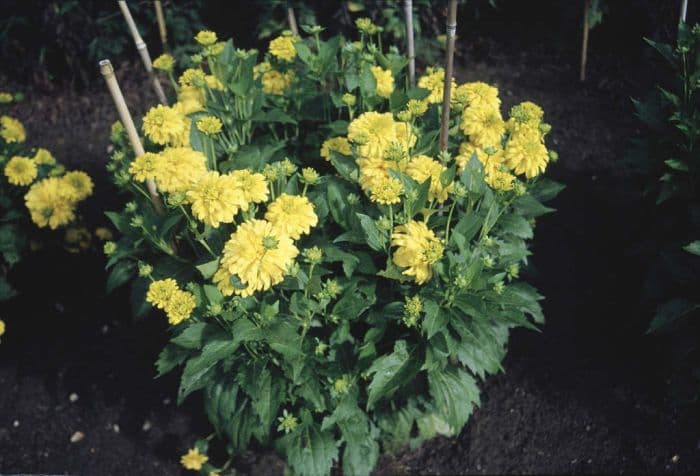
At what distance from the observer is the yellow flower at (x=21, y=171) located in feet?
10.2

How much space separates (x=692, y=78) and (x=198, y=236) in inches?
84.6

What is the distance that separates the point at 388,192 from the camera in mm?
2076

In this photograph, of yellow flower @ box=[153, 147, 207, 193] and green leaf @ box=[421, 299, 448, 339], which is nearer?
green leaf @ box=[421, 299, 448, 339]

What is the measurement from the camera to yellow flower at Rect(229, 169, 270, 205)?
2.07 meters

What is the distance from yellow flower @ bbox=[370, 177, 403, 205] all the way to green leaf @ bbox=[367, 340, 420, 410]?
57 cm

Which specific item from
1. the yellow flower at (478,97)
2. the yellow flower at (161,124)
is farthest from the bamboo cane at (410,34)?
the yellow flower at (161,124)

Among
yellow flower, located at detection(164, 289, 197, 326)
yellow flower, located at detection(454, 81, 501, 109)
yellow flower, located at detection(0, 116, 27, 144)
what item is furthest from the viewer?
yellow flower, located at detection(0, 116, 27, 144)

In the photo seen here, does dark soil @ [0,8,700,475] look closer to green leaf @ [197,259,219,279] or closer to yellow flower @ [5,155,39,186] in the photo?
yellow flower @ [5,155,39,186]

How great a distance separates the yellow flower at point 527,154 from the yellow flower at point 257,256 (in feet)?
3.03

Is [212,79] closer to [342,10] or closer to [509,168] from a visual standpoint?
[509,168]

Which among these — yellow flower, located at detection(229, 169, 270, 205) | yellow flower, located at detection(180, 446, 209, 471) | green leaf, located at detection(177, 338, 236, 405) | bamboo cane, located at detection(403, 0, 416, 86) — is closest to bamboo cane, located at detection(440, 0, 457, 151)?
bamboo cane, located at detection(403, 0, 416, 86)

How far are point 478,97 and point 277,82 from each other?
0.96 meters

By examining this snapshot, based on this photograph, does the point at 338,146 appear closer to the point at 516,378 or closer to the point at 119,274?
the point at 119,274

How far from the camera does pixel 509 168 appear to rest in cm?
228
